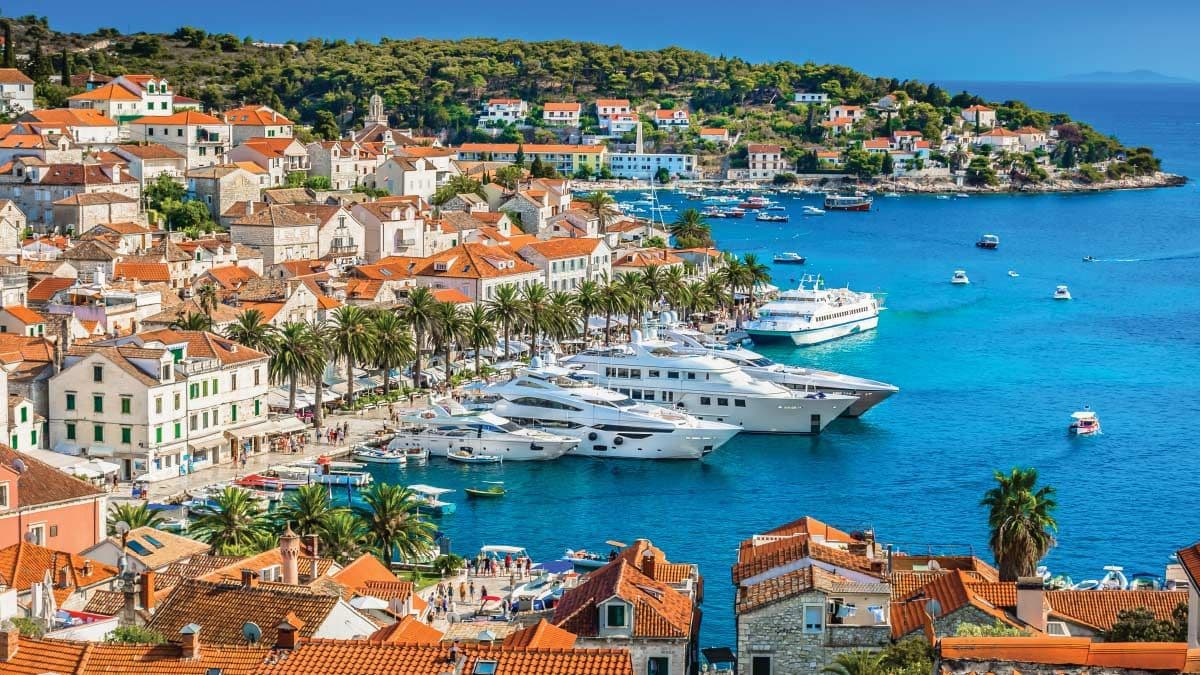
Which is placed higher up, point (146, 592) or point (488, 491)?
point (146, 592)

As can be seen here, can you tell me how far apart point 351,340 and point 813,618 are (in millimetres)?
44167

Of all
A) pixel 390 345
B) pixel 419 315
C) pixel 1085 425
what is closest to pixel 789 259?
pixel 1085 425

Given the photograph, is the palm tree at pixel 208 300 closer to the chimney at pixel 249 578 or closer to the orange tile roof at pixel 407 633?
the chimney at pixel 249 578

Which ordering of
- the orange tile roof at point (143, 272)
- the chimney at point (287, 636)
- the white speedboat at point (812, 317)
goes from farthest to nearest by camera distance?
the white speedboat at point (812, 317) → the orange tile roof at point (143, 272) → the chimney at point (287, 636)

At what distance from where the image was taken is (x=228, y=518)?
44.4m

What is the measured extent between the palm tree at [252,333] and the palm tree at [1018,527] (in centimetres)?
3184

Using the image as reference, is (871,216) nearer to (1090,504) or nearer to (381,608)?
(1090,504)

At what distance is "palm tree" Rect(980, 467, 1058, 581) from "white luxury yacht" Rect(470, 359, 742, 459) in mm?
25973

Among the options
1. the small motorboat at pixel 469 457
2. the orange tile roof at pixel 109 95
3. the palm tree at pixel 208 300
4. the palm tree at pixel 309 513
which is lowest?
the small motorboat at pixel 469 457

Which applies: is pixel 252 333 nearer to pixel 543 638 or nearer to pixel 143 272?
pixel 143 272

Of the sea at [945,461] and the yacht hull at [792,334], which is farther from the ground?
the yacht hull at [792,334]

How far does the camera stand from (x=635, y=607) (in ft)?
91.7

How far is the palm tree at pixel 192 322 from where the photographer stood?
67.4 metres

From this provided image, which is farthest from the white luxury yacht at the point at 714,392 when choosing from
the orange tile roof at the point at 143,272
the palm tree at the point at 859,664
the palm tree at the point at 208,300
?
the palm tree at the point at 859,664
